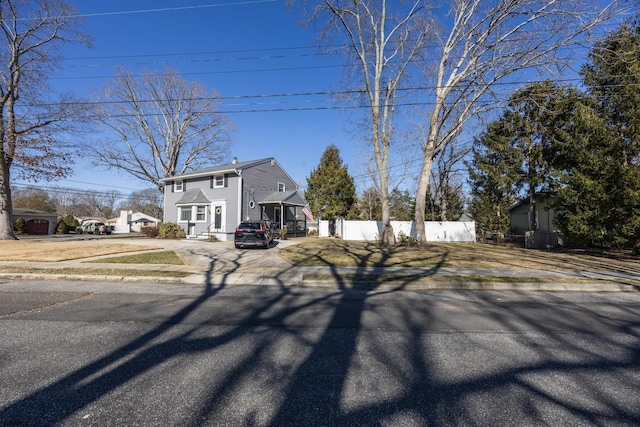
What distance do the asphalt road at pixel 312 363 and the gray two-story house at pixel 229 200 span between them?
58.1 ft

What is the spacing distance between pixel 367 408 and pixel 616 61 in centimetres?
2154

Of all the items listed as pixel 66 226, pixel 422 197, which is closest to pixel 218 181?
pixel 422 197

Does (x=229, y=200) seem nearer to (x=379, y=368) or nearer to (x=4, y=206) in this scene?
(x=4, y=206)

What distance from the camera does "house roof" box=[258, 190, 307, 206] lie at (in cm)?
2471

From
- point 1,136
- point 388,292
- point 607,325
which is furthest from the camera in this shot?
point 1,136

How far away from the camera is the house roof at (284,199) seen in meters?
24.7

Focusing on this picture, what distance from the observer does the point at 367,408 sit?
2586 mm

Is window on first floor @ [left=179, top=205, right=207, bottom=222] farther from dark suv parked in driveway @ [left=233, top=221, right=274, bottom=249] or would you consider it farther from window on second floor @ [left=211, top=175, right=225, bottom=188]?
dark suv parked in driveway @ [left=233, top=221, right=274, bottom=249]

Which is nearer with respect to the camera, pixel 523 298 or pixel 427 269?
pixel 523 298

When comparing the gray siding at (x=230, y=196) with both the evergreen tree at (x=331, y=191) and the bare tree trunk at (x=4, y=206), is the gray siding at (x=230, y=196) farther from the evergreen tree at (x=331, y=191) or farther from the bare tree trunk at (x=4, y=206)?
the bare tree trunk at (x=4, y=206)

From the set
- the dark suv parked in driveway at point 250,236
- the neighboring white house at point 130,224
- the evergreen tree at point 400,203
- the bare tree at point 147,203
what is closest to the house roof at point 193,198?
the dark suv parked in driveway at point 250,236

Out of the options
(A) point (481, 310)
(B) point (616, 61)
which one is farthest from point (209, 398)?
(B) point (616, 61)

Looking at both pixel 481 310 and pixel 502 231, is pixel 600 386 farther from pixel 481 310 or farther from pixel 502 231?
pixel 502 231

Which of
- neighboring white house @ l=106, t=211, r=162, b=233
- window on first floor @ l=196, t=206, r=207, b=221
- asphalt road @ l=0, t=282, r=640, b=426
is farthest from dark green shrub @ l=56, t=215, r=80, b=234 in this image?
asphalt road @ l=0, t=282, r=640, b=426
